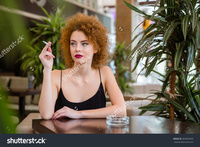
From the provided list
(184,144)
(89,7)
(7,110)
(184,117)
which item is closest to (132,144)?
(184,144)

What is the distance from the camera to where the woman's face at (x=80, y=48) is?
1.71 m

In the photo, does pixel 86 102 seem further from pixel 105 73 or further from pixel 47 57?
pixel 47 57

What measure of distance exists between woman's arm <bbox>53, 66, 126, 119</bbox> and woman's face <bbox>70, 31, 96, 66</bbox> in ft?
0.78

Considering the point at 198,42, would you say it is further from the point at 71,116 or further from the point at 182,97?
the point at 71,116

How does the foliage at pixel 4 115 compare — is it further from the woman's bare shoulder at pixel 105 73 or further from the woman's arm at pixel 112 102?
the woman's bare shoulder at pixel 105 73

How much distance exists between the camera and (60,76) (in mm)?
1822

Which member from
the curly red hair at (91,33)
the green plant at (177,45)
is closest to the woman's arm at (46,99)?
the curly red hair at (91,33)

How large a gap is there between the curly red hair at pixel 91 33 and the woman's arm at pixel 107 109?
0.14 metres

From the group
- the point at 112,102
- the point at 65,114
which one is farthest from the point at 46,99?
the point at 112,102

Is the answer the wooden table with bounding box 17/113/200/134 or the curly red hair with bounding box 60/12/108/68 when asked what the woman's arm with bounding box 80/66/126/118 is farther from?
the wooden table with bounding box 17/113/200/134

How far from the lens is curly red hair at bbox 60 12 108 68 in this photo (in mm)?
1846

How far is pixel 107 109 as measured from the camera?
64.4 inches

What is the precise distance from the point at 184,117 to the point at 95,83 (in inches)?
32.6

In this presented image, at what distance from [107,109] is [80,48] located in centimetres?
46
